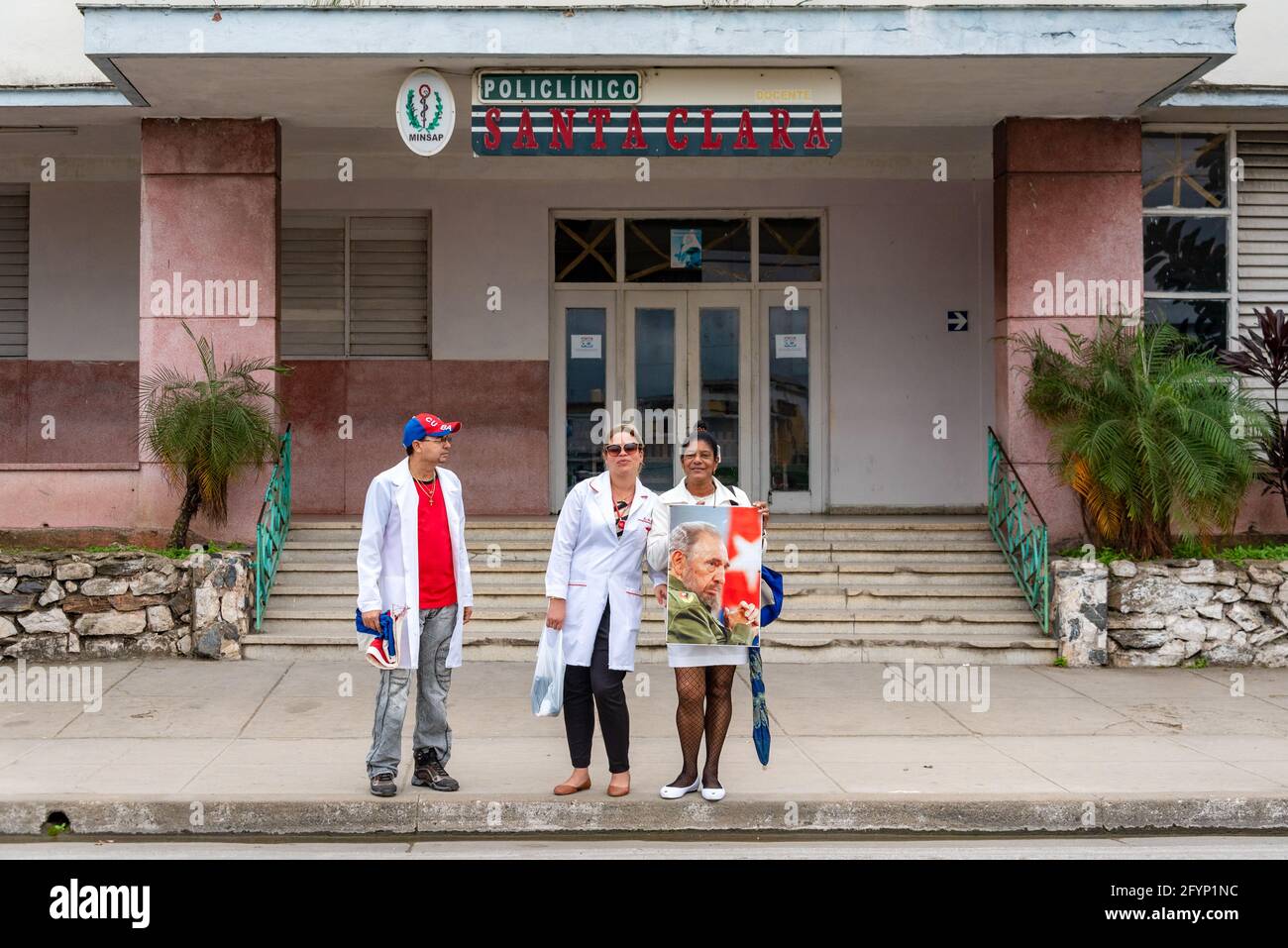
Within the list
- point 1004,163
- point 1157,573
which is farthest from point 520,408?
point 1157,573

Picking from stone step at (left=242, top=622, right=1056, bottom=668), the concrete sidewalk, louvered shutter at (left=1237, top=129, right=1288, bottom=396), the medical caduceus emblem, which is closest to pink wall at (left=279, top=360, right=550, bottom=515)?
stone step at (left=242, top=622, right=1056, bottom=668)

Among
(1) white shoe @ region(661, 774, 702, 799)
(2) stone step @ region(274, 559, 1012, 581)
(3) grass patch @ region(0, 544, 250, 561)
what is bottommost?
(1) white shoe @ region(661, 774, 702, 799)

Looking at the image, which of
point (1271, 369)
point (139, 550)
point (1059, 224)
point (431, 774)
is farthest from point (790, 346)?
point (431, 774)

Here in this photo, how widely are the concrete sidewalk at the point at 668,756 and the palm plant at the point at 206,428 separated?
1.45 meters

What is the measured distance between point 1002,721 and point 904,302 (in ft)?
21.7

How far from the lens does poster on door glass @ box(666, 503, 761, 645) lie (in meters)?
6.51

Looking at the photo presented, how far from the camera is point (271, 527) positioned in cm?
1130

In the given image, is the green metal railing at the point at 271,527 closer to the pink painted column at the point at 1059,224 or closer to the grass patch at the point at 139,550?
the grass patch at the point at 139,550

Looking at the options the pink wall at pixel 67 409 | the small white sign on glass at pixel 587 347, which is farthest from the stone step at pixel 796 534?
the pink wall at pixel 67 409

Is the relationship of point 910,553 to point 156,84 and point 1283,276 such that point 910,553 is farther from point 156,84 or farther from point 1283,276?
point 156,84

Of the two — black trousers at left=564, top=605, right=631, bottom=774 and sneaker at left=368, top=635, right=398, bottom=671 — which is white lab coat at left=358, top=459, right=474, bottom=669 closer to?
sneaker at left=368, top=635, right=398, bottom=671

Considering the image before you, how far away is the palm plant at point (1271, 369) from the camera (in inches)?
440

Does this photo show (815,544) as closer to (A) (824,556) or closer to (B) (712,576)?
(A) (824,556)

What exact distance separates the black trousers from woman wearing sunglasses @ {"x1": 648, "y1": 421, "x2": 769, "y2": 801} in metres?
0.29
